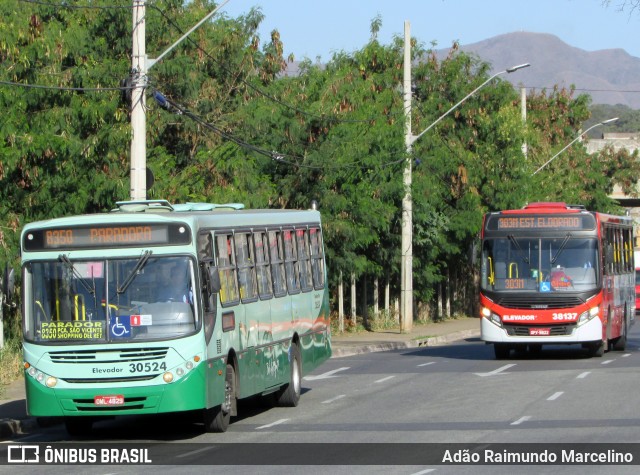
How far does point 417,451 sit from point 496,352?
15.3 meters

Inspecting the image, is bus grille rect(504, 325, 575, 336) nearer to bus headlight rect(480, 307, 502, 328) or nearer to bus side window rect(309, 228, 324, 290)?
bus headlight rect(480, 307, 502, 328)

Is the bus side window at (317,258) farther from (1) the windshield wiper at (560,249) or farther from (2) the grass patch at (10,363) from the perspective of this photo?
(1) the windshield wiper at (560,249)

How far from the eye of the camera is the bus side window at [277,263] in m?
19.0

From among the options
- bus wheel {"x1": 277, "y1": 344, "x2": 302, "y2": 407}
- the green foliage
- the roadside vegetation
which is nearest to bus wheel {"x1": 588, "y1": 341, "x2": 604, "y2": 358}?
the green foliage

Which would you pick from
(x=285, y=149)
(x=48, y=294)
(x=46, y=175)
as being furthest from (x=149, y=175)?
(x=285, y=149)

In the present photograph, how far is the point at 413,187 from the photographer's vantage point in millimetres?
40438

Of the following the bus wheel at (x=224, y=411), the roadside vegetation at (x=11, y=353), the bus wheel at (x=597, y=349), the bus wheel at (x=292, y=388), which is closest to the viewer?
the bus wheel at (x=224, y=411)

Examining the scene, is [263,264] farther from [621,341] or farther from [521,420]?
[621,341]

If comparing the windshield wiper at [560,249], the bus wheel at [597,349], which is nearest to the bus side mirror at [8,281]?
the windshield wiper at [560,249]

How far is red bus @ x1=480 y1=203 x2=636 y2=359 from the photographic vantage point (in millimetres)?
26906

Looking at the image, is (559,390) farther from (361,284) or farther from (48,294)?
(361,284)

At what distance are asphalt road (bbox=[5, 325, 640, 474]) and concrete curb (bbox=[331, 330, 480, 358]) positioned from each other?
236 inches

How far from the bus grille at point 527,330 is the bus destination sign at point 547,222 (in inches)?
81.5

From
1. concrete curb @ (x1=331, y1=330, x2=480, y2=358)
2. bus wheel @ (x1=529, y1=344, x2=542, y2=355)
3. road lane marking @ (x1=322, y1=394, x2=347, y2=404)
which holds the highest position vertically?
road lane marking @ (x1=322, y1=394, x2=347, y2=404)
